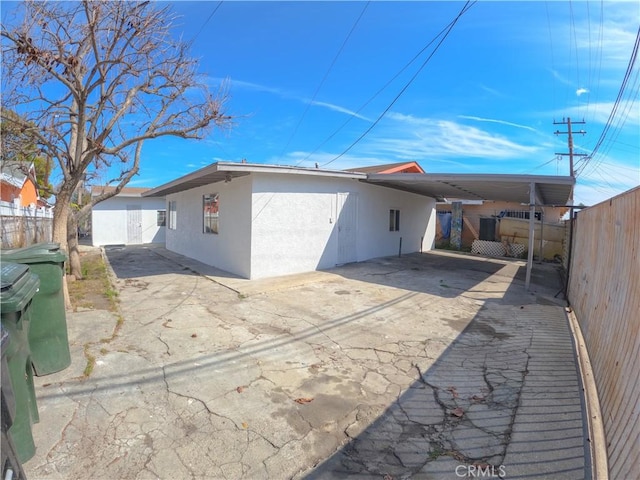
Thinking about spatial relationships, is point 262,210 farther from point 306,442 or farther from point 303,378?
point 306,442

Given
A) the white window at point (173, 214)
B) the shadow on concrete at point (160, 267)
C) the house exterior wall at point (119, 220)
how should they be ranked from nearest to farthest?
the shadow on concrete at point (160, 267)
the white window at point (173, 214)
the house exterior wall at point (119, 220)

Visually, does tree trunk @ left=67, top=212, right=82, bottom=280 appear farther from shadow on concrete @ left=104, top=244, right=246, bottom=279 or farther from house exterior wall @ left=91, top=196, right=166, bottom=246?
house exterior wall @ left=91, top=196, right=166, bottom=246

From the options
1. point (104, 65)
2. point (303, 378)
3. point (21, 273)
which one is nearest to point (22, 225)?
point (104, 65)

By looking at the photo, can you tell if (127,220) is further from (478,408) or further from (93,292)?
(478,408)

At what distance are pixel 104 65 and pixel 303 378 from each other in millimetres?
6540

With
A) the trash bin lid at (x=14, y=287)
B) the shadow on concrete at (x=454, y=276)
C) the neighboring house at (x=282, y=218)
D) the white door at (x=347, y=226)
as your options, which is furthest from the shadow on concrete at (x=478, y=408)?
the white door at (x=347, y=226)

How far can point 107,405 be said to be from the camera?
10.3ft

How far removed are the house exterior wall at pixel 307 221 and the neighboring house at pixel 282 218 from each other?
0.03 m

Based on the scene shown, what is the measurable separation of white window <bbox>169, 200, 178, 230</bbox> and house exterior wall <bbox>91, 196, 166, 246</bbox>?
499 centimetres

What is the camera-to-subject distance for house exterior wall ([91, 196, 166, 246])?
19469mm

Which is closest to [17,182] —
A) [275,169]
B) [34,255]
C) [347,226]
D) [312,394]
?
[275,169]

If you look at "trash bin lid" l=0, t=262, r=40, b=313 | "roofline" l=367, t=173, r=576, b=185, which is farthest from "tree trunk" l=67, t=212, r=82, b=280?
"roofline" l=367, t=173, r=576, b=185

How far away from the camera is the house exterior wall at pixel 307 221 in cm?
910

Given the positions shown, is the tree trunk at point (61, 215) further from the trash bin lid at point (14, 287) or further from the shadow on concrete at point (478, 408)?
the trash bin lid at point (14, 287)
